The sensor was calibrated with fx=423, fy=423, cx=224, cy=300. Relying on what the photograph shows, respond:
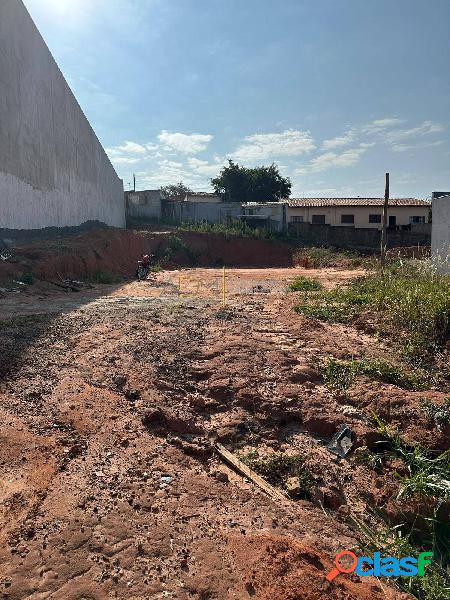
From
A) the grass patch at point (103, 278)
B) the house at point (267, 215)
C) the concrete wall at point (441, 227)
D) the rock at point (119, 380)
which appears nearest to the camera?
the rock at point (119, 380)

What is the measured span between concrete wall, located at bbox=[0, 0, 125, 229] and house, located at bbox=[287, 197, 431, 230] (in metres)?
19.5

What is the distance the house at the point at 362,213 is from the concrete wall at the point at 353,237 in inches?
190

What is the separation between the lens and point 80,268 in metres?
14.5

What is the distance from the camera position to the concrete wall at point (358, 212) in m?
34.2

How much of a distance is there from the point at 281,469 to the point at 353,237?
1036 inches

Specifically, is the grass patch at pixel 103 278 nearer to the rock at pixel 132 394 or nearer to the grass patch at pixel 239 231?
the rock at pixel 132 394

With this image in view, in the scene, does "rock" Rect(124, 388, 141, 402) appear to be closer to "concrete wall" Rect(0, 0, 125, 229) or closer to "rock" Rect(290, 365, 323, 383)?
"rock" Rect(290, 365, 323, 383)

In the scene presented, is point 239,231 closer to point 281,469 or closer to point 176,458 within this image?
point 281,469

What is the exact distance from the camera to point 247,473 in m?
3.48

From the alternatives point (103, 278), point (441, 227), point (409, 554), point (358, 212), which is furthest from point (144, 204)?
point (409, 554)

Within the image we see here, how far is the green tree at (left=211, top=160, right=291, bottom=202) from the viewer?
134 feet

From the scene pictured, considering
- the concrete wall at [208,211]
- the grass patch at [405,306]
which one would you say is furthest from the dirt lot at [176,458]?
the concrete wall at [208,211]

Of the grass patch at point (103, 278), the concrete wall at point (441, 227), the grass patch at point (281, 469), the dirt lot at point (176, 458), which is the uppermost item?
the concrete wall at point (441, 227)

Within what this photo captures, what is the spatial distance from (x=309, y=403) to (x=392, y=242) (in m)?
25.3
